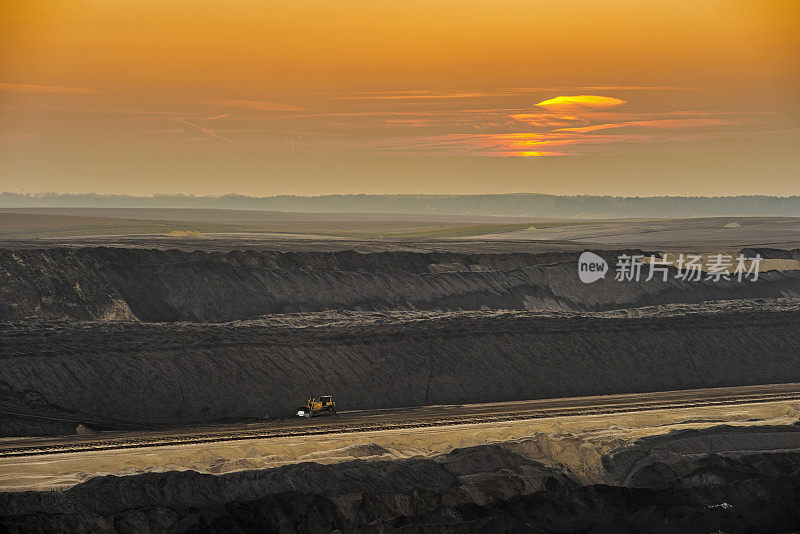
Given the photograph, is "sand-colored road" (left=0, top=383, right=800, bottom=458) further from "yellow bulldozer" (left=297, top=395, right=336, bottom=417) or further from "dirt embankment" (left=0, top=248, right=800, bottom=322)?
"dirt embankment" (left=0, top=248, right=800, bottom=322)

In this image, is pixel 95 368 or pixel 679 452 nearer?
pixel 679 452

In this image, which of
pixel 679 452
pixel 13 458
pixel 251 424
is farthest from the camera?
pixel 251 424

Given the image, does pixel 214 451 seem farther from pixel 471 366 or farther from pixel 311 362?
pixel 471 366

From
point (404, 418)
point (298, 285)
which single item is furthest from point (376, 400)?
point (298, 285)

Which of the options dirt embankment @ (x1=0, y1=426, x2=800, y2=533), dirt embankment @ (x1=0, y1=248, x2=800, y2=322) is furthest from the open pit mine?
dirt embankment @ (x1=0, y1=248, x2=800, y2=322)

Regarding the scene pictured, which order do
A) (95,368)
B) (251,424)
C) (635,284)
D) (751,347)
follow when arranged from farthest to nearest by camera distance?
(635,284)
(751,347)
(95,368)
(251,424)

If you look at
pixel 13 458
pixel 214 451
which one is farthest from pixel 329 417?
pixel 13 458
